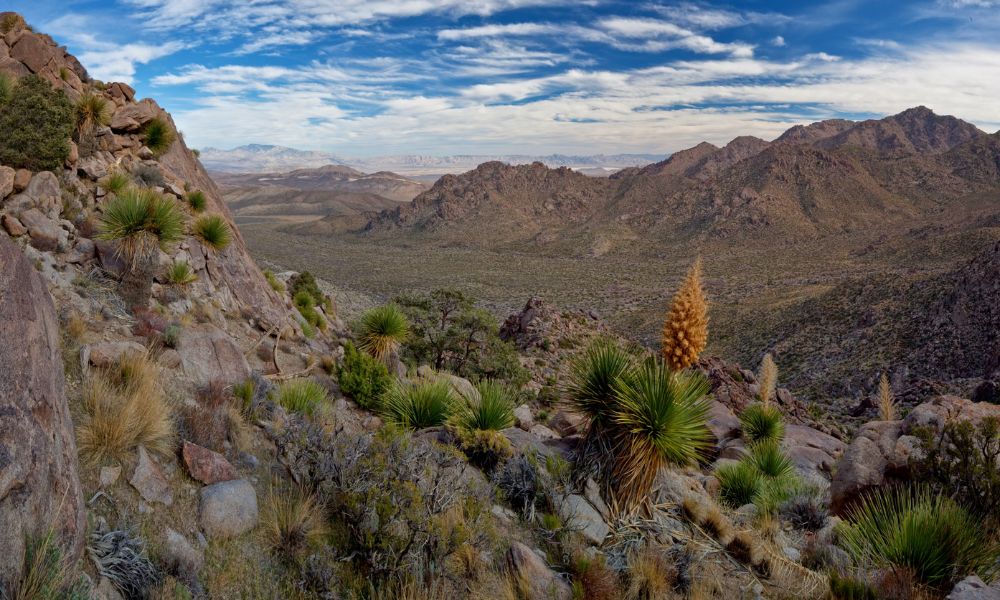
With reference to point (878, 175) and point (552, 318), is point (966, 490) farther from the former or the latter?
point (878, 175)

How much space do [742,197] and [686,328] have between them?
344 ft

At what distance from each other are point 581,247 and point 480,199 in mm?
39063

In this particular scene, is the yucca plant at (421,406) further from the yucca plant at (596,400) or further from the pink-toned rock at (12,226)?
the pink-toned rock at (12,226)

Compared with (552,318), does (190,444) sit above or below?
above

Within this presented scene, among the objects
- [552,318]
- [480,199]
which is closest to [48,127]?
[552,318]

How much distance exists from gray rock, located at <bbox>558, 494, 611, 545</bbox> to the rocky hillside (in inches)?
3811

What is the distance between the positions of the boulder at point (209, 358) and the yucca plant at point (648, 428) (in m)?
4.86

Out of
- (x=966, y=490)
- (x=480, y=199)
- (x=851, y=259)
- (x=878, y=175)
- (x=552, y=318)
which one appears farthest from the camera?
(x=480, y=199)

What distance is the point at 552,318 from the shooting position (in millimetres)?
29484

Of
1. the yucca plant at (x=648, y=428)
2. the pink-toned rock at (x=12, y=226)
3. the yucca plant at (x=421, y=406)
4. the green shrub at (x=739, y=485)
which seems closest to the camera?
the yucca plant at (x=648, y=428)

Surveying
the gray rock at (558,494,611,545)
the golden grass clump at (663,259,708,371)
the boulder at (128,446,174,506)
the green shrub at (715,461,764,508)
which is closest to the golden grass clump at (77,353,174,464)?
the boulder at (128,446,174,506)

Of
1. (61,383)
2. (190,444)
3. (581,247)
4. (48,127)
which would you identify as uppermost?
(48,127)

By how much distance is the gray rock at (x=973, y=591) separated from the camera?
13.1ft

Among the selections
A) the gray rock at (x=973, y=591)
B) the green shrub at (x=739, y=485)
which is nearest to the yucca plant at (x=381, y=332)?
the green shrub at (x=739, y=485)
